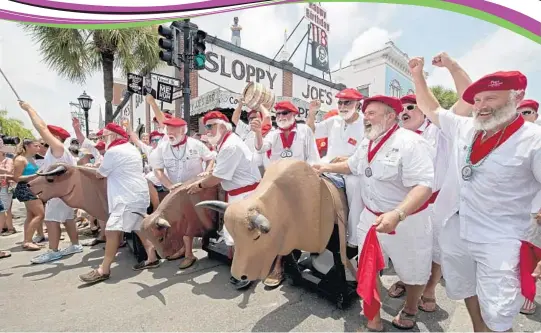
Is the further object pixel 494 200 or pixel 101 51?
pixel 101 51

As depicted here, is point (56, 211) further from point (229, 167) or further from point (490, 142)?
point (490, 142)

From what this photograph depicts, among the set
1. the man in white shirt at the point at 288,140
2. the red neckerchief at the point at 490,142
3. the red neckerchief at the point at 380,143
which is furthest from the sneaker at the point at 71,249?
the red neckerchief at the point at 490,142

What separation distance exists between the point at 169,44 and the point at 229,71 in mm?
6831

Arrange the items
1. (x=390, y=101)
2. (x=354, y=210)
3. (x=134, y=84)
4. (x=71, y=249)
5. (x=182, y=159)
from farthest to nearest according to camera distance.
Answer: (x=134, y=84)
(x=71, y=249)
(x=182, y=159)
(x=354, y=210)
(x=390, y=101)

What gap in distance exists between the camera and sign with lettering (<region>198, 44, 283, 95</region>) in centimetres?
1248

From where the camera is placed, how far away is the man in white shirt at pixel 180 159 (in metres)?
4.50

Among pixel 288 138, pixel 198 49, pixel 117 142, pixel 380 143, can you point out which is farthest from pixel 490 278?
pixel 198 49

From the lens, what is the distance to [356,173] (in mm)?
2922

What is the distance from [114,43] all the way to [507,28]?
11560mm

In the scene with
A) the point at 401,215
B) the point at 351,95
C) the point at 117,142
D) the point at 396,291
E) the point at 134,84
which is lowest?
the point at 396,291

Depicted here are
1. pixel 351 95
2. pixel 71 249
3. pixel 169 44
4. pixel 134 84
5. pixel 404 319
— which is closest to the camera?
pixel 404 319

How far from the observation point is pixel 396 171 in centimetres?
243

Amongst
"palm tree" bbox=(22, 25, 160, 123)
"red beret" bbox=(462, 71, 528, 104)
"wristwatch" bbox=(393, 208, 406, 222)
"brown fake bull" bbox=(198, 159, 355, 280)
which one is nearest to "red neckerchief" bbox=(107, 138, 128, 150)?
"brown fake bull" bbox=(198, 159, 355, 280)

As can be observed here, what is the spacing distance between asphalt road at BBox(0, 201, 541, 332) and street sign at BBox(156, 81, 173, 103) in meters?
3.83
